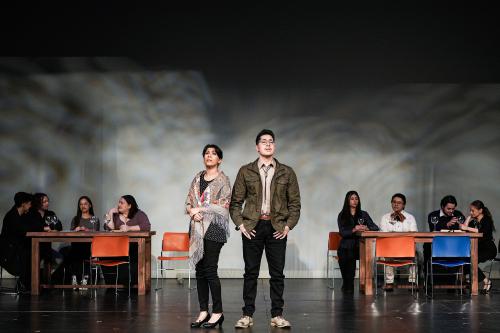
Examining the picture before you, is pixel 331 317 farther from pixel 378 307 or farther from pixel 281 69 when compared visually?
pixel 281 69

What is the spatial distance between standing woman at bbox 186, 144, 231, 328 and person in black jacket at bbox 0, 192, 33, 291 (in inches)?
134

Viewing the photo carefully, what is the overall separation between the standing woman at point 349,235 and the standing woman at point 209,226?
3410 mm

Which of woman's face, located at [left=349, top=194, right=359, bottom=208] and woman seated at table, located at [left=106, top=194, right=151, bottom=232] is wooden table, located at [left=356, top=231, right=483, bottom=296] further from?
woman seated at table, located at [left=106, top=194, right=151, bottom=232]

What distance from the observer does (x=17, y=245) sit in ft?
28.5

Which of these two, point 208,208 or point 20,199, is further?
point 20,199

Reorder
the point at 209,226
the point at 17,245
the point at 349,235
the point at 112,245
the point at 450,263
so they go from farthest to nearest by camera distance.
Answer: the point at 349,235, the point at 17,245, the point at 450,263, the point at 112,245, the point at 209,226

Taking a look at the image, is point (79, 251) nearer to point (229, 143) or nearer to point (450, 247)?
point (229, 143)

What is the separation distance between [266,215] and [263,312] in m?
1.37

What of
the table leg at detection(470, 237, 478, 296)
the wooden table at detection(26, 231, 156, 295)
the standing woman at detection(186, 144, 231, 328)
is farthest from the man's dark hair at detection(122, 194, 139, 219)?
the table leg at detection(470, 237, 478, 296)

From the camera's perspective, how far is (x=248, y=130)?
10836 mm

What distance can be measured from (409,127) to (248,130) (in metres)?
2.30

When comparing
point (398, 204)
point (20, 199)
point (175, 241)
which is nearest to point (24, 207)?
point (20, 199)

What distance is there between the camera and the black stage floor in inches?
237

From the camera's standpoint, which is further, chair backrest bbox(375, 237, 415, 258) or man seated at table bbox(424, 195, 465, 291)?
man seated at table bbox(424, 195, 465, 291)
